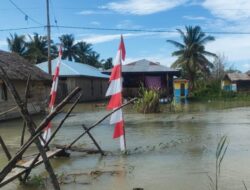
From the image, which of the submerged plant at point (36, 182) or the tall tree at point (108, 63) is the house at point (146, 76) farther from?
the tall tree at point (108, 63)

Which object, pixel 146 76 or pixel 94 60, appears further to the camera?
pixel 94 60

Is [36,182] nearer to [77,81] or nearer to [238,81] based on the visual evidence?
[77,81]

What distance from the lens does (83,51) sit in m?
75.3

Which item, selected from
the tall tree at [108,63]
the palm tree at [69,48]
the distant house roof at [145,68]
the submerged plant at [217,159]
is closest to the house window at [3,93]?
the submerged plant at [217,159]

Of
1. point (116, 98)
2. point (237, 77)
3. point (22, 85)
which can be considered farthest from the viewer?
point (237, 77)

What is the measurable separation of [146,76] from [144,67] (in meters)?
0.94

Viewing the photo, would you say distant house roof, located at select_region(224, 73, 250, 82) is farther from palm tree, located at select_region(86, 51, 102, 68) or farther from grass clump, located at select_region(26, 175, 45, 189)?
grass clump, located at select_region(26, 175, 45, 189)

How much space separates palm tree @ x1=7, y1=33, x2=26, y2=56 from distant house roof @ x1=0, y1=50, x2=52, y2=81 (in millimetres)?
27300

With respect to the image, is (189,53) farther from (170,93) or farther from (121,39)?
(121,39)

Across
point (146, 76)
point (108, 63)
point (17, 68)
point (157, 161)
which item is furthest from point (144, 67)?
point (108, 63)

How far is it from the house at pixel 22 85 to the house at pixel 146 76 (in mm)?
13014

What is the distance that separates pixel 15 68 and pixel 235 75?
4945 centimetres

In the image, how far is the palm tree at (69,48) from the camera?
7025cm

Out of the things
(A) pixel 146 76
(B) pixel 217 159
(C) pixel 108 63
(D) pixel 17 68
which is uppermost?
(C) pixel 108 63
